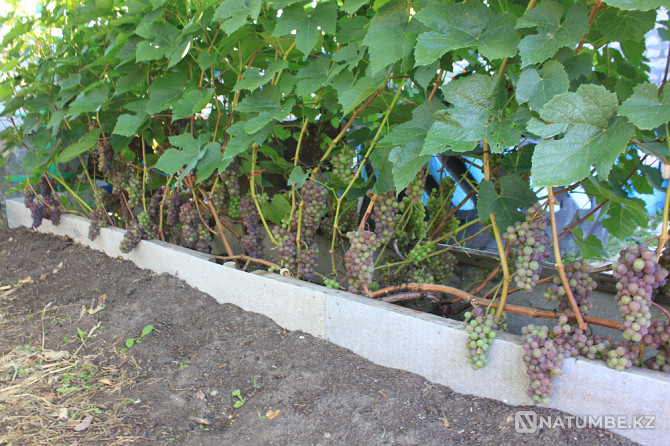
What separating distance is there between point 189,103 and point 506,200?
4.37 feet

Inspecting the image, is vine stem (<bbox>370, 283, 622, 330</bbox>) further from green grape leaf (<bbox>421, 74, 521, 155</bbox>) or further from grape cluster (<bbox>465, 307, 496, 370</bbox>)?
green grape leaf (<bbox>421, 74, 521, 155</bbox>)

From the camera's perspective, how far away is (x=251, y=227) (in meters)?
2.36

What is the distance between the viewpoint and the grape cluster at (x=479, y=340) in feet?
4.49

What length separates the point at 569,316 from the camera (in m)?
1.34

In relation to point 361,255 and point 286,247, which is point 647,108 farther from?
point 286,247

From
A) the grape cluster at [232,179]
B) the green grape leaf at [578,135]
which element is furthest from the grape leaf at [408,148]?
the grape cluster at [232,179]

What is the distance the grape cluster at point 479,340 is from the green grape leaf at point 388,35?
0.81m

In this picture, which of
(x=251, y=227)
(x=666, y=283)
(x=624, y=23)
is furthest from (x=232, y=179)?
(x=666, y=283)

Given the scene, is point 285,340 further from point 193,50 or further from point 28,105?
point 28,105

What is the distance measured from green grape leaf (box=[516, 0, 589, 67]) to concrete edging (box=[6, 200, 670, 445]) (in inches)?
32.2

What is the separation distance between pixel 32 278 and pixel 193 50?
1.85 metres

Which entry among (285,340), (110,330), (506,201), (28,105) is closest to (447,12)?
(506,201)

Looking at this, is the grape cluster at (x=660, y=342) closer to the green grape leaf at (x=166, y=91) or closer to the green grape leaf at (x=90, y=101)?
the green grape leaf at (x=166, y=91)

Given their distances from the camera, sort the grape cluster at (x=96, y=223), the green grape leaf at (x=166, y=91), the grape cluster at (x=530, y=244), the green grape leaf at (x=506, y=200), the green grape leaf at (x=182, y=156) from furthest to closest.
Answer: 1. the grape cluster at (x=96, y=223)
2. the green grape leaf at (x=166, y=91)
3. the green grape leaf at (x=182, y=156)
4. the green grape leaf at (x=506, y=200)
5. the grape cluster at (x=530, y=244)
